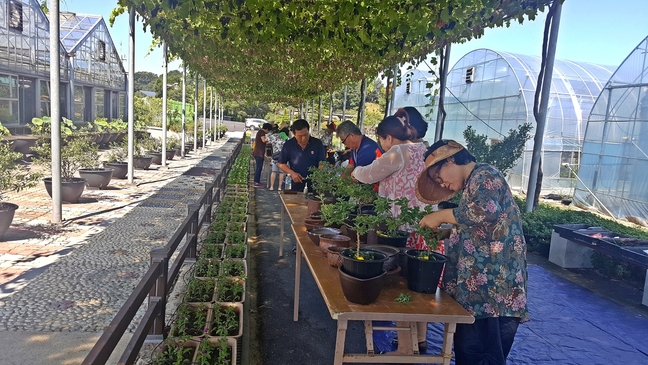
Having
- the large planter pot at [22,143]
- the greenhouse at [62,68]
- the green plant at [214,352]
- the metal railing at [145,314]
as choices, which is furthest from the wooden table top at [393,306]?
the greenhouse at [62,68]

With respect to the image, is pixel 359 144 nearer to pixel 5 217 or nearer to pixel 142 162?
pixel 5 217

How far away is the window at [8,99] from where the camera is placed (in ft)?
43.5

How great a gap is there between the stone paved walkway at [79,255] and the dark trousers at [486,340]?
8.26 feet

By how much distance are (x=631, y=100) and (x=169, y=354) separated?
8994 mm

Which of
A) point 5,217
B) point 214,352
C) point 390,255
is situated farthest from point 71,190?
point 390,255

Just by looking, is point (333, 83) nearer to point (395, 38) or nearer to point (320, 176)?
point (395, 38)

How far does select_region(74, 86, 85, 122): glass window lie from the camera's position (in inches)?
748

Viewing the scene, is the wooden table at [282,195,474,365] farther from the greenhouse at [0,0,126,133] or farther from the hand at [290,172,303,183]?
the greenhouse at [0,0,126,133]

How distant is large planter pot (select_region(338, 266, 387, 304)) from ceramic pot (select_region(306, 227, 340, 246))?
3.06ft

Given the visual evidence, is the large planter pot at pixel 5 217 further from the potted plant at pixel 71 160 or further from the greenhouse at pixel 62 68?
the greenhouse at pixel 62 68

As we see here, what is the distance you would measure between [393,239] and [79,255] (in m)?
3.73

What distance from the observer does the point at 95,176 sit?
8.69m

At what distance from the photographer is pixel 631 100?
8305mm

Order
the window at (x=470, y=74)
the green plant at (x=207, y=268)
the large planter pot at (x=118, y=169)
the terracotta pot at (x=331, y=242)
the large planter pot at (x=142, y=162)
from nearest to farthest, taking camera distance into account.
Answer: the terracotta pot at (x=331, y=242) → the green plant at (x=207, y=268) → the large planter pot at (x=118, y=169) → the large planter pot at (x=142, y=162) → the window at (x=470, y=74)
